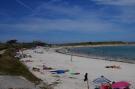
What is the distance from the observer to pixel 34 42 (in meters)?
A: 191

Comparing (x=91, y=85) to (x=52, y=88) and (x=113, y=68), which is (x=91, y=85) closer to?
(x=52, y=88)

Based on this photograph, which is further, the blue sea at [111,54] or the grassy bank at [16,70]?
the blue sea at [111,54]

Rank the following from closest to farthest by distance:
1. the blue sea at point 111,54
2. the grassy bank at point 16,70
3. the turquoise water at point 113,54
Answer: the grassy bank at point 16,70, the blue sea at point 111,54, the turquoise water at point 113,54

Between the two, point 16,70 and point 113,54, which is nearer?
point 16,70

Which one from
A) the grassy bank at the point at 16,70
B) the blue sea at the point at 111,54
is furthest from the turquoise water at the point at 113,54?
the grassy bank at the point at 16,70

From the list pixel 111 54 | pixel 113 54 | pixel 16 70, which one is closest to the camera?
pixel 16 70

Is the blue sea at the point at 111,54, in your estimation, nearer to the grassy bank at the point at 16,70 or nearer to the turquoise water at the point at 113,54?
the turquoise water at the point at 113,54

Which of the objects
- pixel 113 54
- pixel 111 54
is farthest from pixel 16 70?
pixel 111 54

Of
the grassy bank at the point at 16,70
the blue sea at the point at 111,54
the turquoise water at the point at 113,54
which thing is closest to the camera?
the grassy bank at the point at 16,70

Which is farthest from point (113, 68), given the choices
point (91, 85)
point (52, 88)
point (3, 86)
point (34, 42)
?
point (34, 42)

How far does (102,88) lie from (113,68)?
2094 centimetres

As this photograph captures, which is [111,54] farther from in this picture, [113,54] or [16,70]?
[16,70]

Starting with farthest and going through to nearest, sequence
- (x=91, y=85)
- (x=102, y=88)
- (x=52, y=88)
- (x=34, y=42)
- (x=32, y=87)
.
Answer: (x=34, y=42), (x=91, y=85), (x=52, y=88), (x=32, y=87), (x=102, y=88)

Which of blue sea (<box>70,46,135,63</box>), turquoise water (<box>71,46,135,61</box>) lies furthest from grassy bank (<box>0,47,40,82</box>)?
turquoise water (<box>71,46,135,61</box>)
